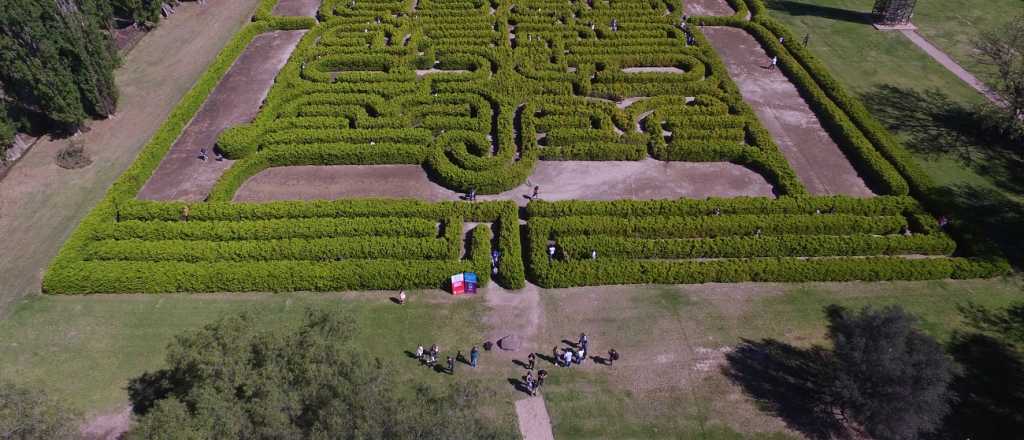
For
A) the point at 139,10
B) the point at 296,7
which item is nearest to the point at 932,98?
the point at 296,7

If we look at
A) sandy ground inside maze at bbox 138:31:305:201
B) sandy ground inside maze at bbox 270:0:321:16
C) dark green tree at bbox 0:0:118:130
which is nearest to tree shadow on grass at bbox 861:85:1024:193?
sandy ground inside maze at bbox 138:31:305:201

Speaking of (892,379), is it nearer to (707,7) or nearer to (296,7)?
(707,7)

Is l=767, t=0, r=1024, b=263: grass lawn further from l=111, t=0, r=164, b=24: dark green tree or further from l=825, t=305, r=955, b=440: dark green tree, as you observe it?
l=111, t=0, r=164, b=24: dark green tree

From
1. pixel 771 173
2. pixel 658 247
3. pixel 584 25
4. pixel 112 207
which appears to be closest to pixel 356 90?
pixel 112 207

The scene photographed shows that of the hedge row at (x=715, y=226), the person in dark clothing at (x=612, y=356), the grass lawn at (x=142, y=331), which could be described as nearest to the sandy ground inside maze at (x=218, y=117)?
the grass lawn at (x=142, y=331)

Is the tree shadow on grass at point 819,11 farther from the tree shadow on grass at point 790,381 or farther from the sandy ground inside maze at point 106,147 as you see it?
the sandy ground inside maze at point 106,147
